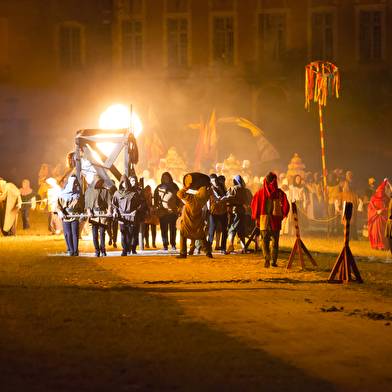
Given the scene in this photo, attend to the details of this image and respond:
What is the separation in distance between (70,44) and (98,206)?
2475 cm

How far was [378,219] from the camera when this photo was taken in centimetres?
1488

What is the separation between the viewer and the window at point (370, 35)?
108 ft

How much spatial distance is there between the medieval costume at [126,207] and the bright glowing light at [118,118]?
57.1 ft

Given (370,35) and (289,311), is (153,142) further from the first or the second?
(289,311)

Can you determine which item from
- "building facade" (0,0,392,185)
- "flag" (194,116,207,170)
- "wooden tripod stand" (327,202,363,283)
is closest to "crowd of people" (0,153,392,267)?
"wooden tripod stand" (327,202,363,283)

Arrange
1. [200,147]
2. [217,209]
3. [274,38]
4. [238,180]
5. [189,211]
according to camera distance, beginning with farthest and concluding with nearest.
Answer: [274,38], [200,147], [238,180], [217,209], [189,211]

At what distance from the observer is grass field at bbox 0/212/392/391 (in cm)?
432

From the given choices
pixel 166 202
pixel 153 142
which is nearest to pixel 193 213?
pixel 166 202

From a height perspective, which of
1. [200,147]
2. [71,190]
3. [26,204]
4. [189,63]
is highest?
[189,63]

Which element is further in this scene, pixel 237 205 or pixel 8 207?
pixel 8 207

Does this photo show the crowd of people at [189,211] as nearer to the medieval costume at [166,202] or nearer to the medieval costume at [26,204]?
the medieval costume at [166,202]

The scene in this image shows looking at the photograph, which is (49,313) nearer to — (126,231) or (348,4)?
(126,231)

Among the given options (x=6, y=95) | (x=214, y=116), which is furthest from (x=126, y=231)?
(x=6, y=95)

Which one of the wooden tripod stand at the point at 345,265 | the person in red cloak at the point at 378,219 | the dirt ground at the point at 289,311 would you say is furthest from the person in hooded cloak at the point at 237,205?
the wooden tripod stand at the point at 345,265
